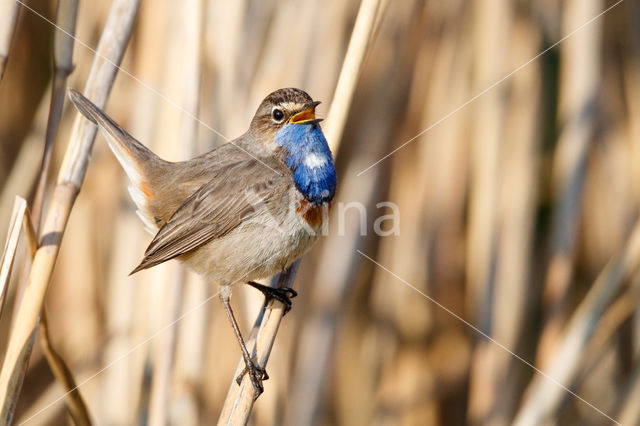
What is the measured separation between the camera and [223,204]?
103 inches

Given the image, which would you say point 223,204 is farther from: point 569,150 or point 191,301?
point 569,150

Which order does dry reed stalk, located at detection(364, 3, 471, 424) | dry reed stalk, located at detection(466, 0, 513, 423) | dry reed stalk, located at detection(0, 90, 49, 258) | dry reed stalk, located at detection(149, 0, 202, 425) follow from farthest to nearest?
1. dry reed stalk, located at detection(364, 3, 471, 424)
2. dry reed stalk, located at detection(466, 0, 513, 423)
3. dry reed stalk, located at detection(0, 90, 49, 258)
4. dry reed stalk, located at detection(149, 0, 202, 425)

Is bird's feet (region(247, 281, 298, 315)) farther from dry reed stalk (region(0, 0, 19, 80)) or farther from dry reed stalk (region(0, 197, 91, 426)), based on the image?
dry reed stalk (region(0, 0, 19, 80))

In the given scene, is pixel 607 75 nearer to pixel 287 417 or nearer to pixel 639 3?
pixel 639 3

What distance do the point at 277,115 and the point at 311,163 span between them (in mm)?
268

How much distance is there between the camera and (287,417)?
297 cm

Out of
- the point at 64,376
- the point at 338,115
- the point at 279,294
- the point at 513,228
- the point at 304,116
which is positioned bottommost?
the point at 64,376

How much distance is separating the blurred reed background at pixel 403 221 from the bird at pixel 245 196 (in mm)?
160

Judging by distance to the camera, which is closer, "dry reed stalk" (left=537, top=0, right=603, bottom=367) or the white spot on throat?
the white spot on throat

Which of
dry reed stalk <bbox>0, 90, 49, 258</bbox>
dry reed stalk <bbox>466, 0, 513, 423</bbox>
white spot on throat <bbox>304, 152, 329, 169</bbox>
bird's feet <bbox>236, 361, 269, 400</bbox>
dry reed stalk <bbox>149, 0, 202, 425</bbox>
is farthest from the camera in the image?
dry reed stalk <bbox>466, 0, 513, 423</bbox>

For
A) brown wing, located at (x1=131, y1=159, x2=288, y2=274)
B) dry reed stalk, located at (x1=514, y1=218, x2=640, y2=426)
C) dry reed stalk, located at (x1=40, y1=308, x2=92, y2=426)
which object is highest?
brown wing, located at (x1=131, y1=159, x2=288, y2=274)

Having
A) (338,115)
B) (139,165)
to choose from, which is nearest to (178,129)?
(139,165)

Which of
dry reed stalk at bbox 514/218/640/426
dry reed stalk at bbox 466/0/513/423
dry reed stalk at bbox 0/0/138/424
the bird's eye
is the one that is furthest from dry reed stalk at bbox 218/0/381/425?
dry reed stalk at bbox 514/218/640/426

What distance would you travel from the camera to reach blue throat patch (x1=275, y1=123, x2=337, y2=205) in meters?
2.58
